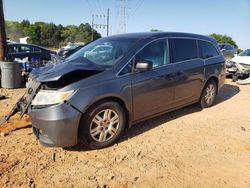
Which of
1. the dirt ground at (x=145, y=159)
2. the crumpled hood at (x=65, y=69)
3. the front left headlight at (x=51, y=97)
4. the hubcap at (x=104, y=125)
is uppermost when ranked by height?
the crumpled hood at (x=65, y=69)

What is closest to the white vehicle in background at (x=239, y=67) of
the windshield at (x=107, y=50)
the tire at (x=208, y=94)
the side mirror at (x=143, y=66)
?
the tire at (x=208, y=94)

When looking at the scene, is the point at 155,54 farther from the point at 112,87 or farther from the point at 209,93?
the point at 209,93

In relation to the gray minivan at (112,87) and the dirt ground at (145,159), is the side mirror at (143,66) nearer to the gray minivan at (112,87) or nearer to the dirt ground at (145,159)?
the gray minivan at (112,87)

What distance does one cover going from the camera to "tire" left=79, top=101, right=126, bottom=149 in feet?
13.0

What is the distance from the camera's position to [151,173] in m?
3.58

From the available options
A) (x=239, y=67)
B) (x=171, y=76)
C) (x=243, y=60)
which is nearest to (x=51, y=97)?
(x=171, y=76)

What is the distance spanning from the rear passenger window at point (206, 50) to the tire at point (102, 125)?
2.77 meters

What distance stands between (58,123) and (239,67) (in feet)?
30.7

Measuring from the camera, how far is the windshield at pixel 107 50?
177 inches

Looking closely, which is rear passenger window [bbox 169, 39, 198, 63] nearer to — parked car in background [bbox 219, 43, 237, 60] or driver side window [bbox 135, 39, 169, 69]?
driver side window [bbox 135, 39, 169, 69]

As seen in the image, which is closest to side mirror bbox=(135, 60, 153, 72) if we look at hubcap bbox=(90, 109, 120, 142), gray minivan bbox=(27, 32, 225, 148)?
gray minivan bbox=(27, 32, 225, 148)

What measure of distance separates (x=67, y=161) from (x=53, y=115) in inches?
27.3

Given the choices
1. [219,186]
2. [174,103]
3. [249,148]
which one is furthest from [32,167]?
[249,148]

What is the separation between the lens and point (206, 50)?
627cm
